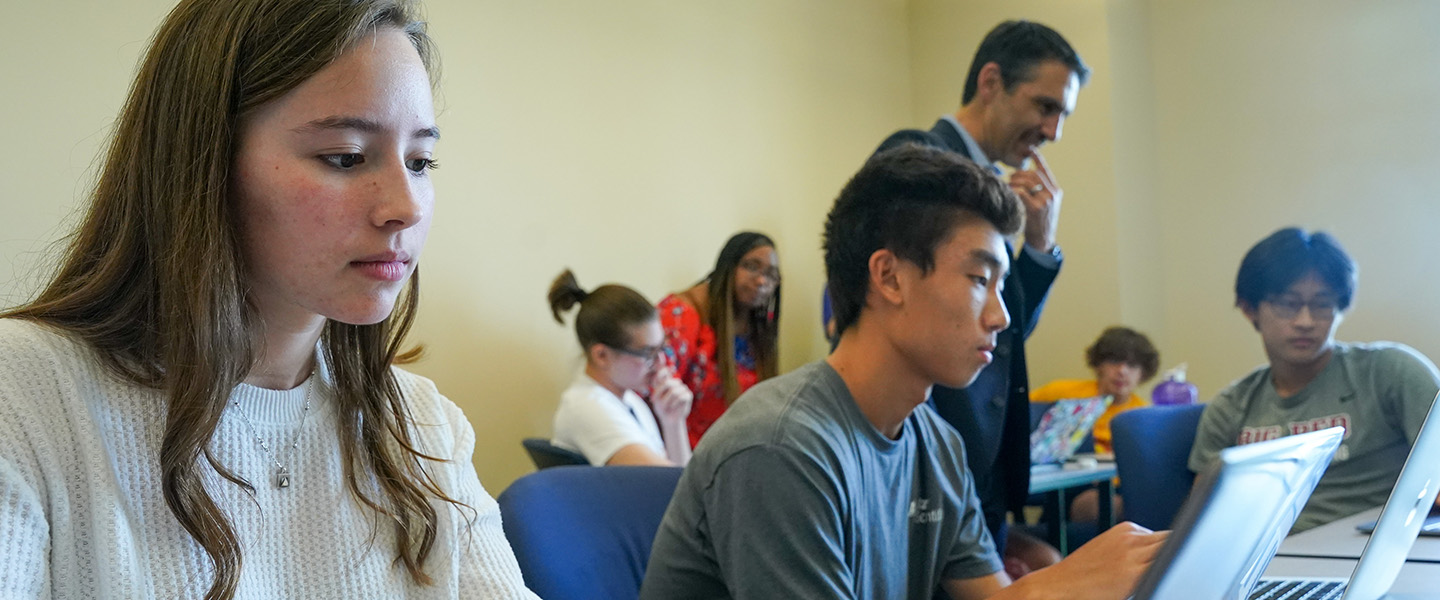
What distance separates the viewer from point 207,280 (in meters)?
0.83

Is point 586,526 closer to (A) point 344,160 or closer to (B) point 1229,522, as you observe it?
(A) point 344,160

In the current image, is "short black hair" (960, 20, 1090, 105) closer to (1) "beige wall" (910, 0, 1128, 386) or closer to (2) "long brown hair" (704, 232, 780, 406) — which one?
(2) "long brown hair" (704, 232, 780, 406)

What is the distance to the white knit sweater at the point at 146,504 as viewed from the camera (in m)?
0.78

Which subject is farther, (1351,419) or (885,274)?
(1351,419)

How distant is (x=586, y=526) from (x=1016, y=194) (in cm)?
91

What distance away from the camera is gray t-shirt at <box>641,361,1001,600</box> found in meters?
1.22

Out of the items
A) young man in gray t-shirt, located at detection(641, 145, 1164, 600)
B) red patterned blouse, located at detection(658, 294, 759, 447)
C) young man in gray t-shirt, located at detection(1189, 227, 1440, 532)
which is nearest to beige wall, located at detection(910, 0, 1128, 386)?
red patterned blouse, located at detection(658, 294, 759, 447)

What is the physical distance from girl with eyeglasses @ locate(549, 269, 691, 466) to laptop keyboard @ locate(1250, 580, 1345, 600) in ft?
5.57

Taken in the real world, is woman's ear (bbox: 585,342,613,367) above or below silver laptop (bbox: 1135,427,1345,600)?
below

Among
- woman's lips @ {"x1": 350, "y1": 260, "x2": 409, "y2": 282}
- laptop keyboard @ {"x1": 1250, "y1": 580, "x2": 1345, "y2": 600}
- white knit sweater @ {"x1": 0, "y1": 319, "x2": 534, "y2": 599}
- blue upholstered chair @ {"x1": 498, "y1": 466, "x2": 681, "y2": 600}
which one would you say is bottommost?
Result: laptop keyboard @ {"x1": 1250, "y1": 580, "x2": 1345, "y2": 600}

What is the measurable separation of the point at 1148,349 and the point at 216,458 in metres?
3.84

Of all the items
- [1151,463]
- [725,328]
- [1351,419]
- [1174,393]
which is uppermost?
[725,328]

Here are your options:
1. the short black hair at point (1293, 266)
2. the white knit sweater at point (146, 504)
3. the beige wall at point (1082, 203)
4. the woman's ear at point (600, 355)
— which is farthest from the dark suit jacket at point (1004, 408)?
the beige wall at point (1082, 203)

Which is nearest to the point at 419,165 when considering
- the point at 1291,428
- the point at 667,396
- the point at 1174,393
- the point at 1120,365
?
the point at 1291,428
